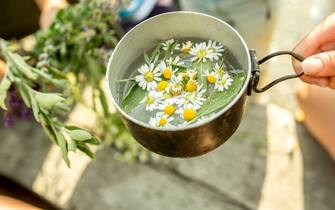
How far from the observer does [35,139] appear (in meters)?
1.46

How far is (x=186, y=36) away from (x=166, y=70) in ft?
0.24

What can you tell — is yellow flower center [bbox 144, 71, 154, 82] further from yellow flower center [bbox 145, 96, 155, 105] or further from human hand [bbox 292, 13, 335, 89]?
human hand [bbox 292, 13, 335, 89]

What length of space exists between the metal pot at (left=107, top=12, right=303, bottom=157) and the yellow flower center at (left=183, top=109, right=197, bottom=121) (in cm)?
4

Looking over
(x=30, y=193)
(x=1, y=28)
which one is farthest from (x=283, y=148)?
(x=1, y=28)

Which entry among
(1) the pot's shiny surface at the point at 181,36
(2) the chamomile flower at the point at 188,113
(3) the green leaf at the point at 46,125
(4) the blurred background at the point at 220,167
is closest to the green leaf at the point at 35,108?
(3) the green leaf at the point at 46,125

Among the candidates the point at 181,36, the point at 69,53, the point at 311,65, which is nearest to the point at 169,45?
the point at 181,36

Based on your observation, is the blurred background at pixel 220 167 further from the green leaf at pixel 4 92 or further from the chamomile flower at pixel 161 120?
the chamomile flower at pixel 161 120

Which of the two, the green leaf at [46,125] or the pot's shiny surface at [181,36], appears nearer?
the pot's shiny surface at [181,36]

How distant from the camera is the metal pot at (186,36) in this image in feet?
2.13

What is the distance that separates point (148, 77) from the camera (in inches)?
29.6

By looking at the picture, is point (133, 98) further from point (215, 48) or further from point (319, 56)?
point (319, 56)

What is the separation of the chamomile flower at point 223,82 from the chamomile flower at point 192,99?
24 millimetres

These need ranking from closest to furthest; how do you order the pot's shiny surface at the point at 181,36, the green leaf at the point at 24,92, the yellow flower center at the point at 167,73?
the pot's shiny surface at the point at 181,36, the yellow flower center at the point at 167,73, the green leaf at the point at 24,92

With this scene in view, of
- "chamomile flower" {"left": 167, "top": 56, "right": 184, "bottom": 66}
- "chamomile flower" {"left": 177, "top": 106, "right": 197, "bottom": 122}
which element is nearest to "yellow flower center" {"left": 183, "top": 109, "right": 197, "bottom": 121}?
"chamomile flower" {"left": 177, "top": 106, "right": 197, "bottom": 122}
